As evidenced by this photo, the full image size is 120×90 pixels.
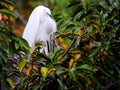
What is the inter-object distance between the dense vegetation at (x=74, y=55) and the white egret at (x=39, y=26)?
54 cm

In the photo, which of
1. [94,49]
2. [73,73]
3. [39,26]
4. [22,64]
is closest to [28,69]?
[22,64]

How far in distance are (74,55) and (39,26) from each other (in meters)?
1.25

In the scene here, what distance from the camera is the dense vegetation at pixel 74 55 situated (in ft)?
10.3

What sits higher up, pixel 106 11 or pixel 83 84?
pixel 106 11

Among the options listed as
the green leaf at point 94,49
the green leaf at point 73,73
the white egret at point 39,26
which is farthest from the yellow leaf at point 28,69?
the white egret at point 39,26

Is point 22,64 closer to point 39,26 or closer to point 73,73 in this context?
point 73,73

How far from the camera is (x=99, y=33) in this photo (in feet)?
11.6

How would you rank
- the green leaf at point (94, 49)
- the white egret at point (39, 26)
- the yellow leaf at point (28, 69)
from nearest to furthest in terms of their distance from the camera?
1. the yellow leaf at point (28, 69)
2. the green leaf at point (94, 49)
3. the white egret at point (39, 26)

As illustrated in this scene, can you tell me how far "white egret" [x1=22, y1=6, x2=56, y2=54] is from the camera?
4.50 metres

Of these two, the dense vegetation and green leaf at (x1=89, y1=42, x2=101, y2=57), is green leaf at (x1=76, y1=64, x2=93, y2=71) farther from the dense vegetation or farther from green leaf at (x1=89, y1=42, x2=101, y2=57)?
green leaf at (x1=89, y1=42, x2=101, y2=57)

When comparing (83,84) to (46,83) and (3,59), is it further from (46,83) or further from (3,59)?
(3,59)

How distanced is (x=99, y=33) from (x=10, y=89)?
820mm

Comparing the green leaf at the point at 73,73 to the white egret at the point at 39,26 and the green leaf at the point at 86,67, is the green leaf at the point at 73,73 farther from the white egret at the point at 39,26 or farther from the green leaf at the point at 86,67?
the white egret at the point at 39,26

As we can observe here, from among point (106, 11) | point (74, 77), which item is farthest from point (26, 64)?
point (106, 11)
